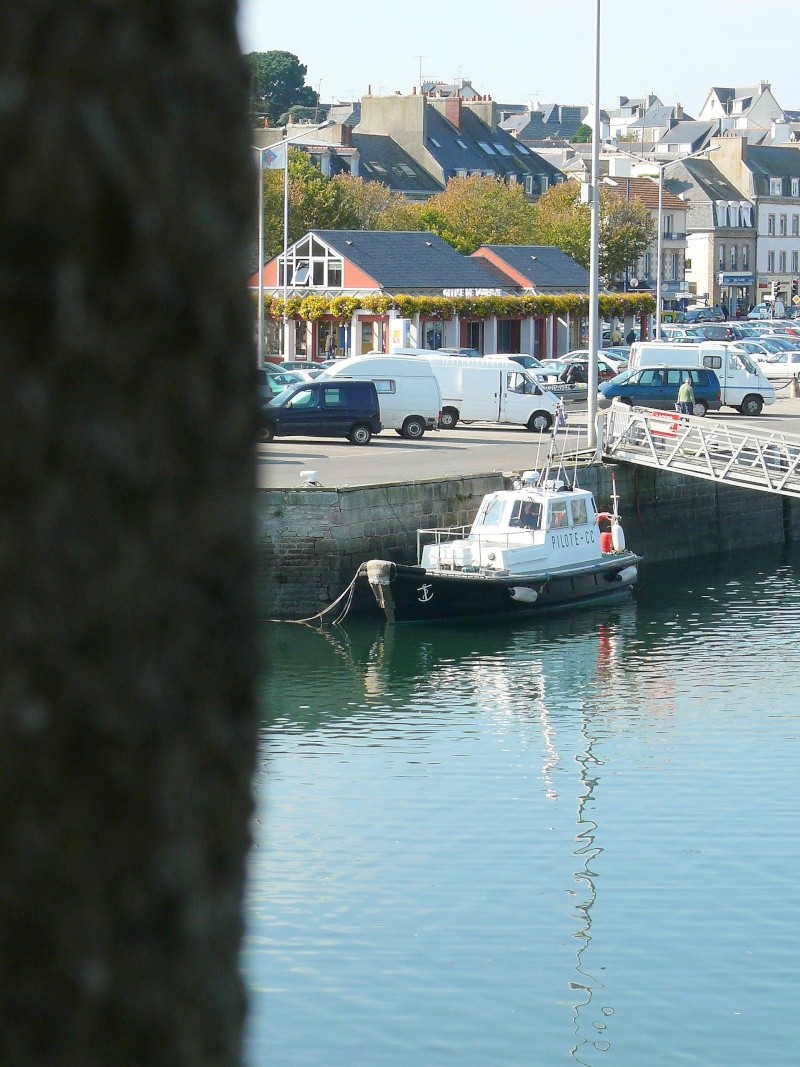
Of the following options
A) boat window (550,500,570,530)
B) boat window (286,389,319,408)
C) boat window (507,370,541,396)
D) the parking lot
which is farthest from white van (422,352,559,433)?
boat window (550,500,570,530)

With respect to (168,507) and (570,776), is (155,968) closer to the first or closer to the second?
(168,507)

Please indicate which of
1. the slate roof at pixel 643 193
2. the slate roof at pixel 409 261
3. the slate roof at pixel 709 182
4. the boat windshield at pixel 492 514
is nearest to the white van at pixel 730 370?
the slate roof at pixel 409 261

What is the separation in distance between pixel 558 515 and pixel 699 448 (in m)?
7.16

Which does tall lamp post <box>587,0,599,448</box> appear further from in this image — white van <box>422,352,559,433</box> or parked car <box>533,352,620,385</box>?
parked car <box>533,352,620,385</box>

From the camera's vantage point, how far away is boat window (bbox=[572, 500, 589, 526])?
28.5 meters

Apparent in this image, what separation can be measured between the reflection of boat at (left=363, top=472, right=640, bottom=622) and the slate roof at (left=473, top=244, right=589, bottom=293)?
40194mm

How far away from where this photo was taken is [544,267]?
70.1 metres

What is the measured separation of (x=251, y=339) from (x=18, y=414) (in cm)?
28

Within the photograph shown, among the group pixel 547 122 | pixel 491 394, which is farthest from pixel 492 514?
pixel 547 122

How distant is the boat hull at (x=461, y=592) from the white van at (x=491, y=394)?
1368cm

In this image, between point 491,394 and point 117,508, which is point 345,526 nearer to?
point 491,394

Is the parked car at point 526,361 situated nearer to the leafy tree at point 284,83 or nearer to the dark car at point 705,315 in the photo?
the dark car at point 705,315

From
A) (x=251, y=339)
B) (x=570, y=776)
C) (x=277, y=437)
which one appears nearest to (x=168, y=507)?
(x=251, y=339)

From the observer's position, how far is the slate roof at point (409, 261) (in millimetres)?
62156
